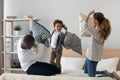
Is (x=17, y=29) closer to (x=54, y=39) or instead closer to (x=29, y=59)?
(x=54, y=39)

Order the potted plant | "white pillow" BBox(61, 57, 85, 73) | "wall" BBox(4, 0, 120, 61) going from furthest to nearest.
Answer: the potted plant → "wall" BBox(4, 0, 120, 61) → "white pillow" BBox(61, 57, 85, 73)

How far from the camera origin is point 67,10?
5609 millimetres

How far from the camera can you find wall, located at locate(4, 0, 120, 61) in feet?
17.6

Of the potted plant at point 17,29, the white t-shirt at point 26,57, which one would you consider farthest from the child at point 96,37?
the potted plant at point 17,29

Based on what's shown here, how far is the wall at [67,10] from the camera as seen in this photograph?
5.37m

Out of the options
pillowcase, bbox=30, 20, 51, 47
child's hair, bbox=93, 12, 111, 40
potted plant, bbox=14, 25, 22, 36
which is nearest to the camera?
child's hair, bbox=93, 12, 111, 40

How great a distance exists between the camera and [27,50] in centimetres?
351

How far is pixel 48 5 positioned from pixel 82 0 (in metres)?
0.74

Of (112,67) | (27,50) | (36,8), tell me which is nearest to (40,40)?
(27,50)

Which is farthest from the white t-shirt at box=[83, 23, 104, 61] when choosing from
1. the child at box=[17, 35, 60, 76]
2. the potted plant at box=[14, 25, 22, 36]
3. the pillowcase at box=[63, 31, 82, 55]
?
the potted plant at box=[14, 25, 22, 36]

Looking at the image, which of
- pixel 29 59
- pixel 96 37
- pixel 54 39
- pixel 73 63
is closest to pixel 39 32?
pixel 54 39

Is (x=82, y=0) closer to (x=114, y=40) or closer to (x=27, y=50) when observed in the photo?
(x=114, y=40)

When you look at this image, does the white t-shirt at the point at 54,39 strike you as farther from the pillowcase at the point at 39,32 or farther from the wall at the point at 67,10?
the wall at the point at 67,10

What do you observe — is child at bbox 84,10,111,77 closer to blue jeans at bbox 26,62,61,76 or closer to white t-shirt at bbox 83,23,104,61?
white t-shirt at bbox 83,23,104,61
